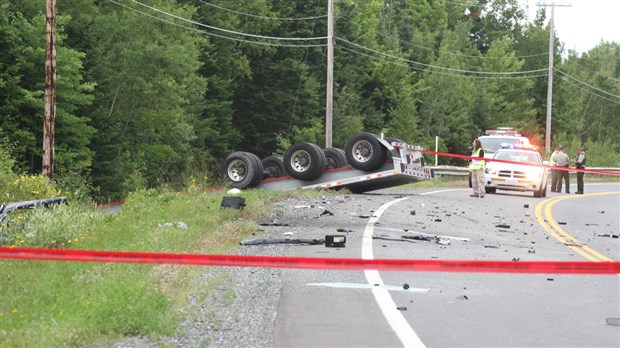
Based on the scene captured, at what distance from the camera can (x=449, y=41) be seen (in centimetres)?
9862

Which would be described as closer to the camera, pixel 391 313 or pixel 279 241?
pixel 391 313

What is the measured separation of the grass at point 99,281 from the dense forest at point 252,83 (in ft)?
26.4

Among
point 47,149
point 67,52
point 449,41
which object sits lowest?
point 47,149

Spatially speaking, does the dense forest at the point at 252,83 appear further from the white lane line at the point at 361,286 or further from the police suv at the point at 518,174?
the white lane line at the point at 361,286

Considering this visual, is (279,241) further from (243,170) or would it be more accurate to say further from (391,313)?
(243,170)

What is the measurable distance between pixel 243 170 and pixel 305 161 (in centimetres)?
172

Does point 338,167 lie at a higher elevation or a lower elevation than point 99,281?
higher

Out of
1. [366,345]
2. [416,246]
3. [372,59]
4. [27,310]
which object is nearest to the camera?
[366,345]

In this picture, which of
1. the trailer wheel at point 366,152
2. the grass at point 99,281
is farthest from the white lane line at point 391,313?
the trailer wheel at point 366,152

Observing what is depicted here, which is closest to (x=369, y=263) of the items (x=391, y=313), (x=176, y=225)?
(x=391, y=313)

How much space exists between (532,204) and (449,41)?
76813 mm

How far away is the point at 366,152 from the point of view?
22.1 m

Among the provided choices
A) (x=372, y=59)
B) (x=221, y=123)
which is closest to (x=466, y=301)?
(x=221, y=123)

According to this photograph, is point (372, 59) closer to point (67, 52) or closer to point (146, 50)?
point (146, 50)
